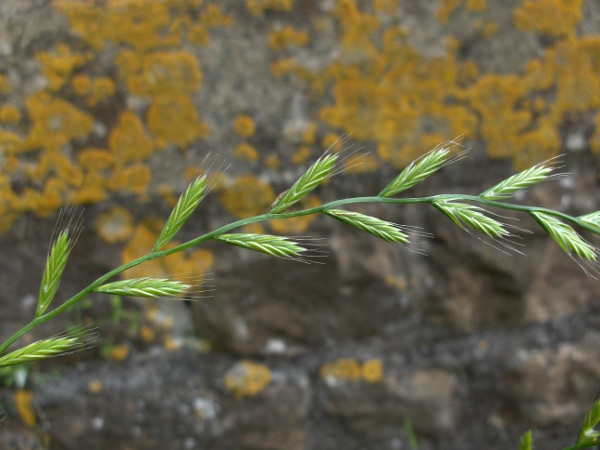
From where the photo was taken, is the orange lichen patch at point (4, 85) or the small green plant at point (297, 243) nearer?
the small green plant at point (297, 243)

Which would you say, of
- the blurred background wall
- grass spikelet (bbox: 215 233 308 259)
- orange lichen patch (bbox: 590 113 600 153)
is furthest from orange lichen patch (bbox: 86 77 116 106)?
orange lichen patch (bbox: 590 113 600 153)

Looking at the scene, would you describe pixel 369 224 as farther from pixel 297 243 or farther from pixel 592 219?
pixel 592 219

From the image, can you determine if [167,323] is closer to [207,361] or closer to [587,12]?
[207,361]

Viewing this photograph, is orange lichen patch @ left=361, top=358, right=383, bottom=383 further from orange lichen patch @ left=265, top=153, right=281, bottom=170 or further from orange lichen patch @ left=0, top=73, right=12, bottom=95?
orange lichen patch @ left=0, top=73, right=12, bottom=95

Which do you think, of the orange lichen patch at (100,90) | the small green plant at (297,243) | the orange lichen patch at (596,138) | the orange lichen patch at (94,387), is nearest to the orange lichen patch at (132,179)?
the orange lichen patch at (100,90)

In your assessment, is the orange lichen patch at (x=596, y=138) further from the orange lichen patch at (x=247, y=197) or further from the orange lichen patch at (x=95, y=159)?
the orange lichen patch at (x=95, y=159)

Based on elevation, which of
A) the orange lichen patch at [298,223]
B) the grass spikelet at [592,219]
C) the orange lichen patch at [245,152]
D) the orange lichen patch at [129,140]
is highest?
the grass spikelet at [592,219]
